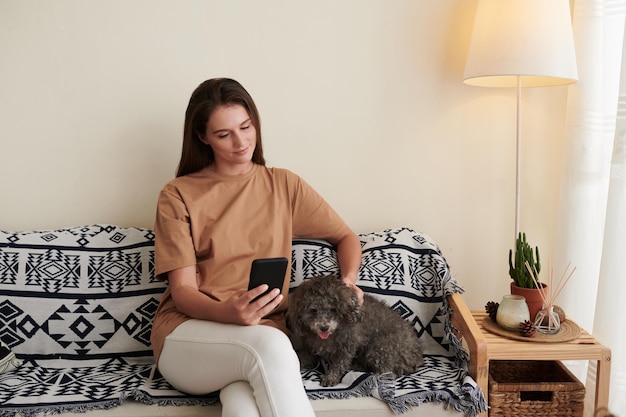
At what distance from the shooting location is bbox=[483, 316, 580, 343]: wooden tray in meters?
1.90

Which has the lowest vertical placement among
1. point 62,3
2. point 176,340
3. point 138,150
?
point 176,340

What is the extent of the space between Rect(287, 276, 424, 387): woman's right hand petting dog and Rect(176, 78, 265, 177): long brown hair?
57cm

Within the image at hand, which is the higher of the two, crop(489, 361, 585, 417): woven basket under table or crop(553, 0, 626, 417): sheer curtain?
crop(553, 0, 626, 417): sheer curtain

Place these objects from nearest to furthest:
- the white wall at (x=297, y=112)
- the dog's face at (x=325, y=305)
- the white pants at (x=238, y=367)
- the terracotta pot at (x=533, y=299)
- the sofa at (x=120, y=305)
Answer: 1. the white pants at (x=238, y=367)
2. the dog's face at (x=325, y=305)
3. the sofa at (x=120, y=305)
4. the terracotta pot at (x=533, y=299)
5. the white wall at (x=297, y=112)

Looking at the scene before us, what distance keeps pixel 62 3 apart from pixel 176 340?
1334 millimetres

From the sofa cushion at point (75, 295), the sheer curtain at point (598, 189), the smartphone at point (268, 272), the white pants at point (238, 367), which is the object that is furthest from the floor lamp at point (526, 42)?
the sofa cushion at point (75, 295)

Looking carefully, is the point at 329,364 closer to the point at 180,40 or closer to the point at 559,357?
the point at 559,357

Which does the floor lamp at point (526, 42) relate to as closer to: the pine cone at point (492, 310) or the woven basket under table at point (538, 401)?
the pine cone at point (492, 310)

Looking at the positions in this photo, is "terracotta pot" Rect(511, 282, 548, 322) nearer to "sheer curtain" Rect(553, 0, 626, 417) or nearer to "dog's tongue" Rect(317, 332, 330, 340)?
"sheer curtain" Rect(553, 0, 626, 417)

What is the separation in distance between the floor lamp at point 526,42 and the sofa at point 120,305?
0.67m

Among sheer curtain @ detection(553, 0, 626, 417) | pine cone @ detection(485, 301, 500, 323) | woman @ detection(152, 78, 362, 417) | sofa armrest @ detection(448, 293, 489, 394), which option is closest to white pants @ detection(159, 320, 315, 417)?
woman @ detection(152, 78, 362, 417)

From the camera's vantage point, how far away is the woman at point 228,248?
5.20 feet

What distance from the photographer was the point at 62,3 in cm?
223

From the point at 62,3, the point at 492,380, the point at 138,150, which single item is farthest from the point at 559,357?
the point at 62,3
